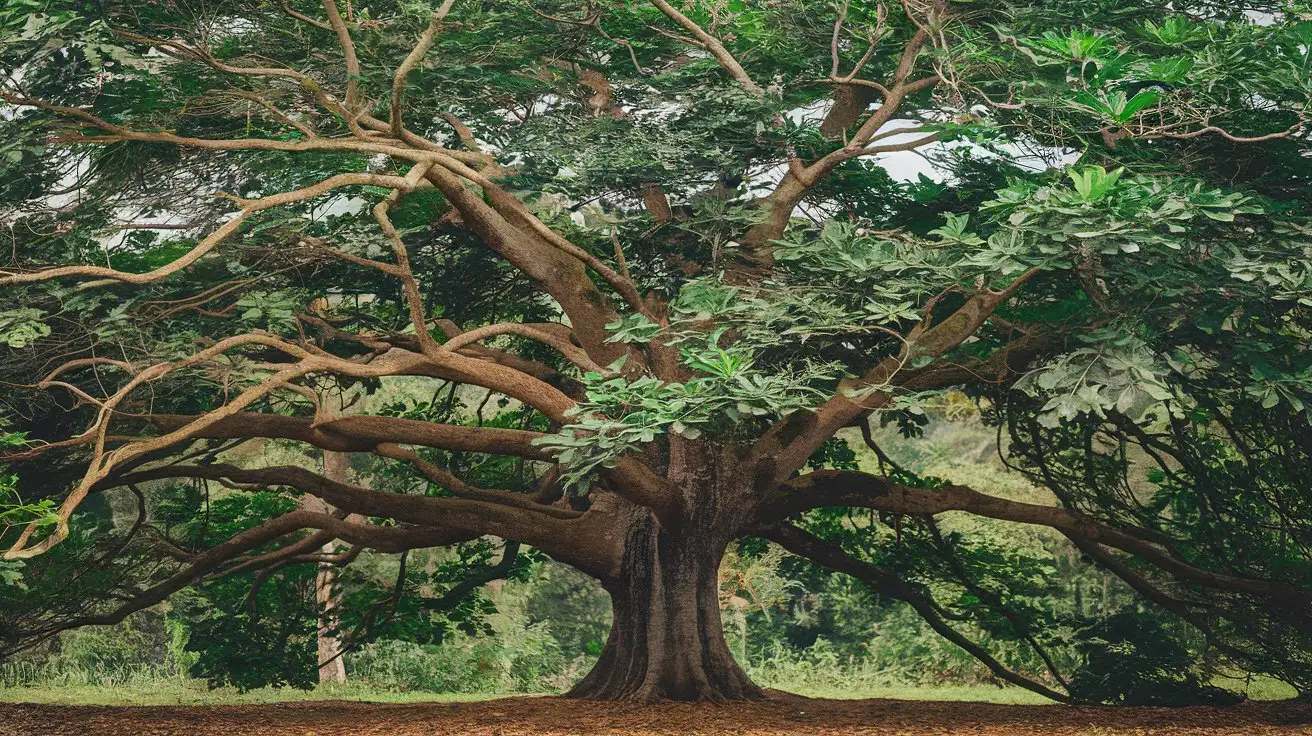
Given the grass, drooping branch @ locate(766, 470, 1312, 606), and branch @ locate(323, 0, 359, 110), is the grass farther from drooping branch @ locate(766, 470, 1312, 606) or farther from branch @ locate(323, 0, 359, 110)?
branch @ locate(323, 0, 359, 110)

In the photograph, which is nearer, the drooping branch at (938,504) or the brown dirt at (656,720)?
the brown dirt at (656,720)

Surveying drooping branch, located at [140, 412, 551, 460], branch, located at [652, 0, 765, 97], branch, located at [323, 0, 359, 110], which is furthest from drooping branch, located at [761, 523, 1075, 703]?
branch, located at [323, 0, 359, 110]

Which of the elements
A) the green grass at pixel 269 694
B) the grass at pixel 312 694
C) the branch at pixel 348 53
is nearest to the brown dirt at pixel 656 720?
the green grass at pixel 269 694

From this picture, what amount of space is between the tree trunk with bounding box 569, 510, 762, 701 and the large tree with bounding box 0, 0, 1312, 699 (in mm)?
34

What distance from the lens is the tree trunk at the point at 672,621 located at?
435 inches

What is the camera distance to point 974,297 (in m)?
9.49

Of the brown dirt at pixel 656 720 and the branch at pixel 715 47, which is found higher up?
the branch at pixel 715 47

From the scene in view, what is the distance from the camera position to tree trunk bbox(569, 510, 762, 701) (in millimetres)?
11039

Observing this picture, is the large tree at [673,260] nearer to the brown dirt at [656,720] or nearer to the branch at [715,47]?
the branch at [715,47]

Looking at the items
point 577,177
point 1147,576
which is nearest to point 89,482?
point 577,177

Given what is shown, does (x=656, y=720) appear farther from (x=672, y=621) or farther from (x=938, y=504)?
(x=938, y=504)

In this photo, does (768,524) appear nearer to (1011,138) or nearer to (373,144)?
(1011,138)

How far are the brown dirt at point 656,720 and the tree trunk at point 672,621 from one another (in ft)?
1.31

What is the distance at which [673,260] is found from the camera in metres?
11.3
